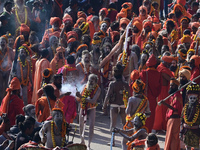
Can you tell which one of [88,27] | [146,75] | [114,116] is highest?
[88,27]

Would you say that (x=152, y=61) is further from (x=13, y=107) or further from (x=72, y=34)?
(x=72, y=34)

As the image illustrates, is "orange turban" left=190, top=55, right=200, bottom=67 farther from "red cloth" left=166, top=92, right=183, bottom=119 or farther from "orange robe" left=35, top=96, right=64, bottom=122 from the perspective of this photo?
"orange robe" left=35, top=96, right=64, bottom=122

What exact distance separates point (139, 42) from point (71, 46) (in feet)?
6.81

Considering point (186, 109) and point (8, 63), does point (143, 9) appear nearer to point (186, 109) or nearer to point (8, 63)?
point (8, 63)

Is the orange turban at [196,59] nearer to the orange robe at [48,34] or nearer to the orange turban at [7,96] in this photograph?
the orange turban at [7,96]

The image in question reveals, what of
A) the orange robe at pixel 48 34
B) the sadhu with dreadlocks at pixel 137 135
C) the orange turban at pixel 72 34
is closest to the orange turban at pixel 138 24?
the orange turban at pixel 72 34

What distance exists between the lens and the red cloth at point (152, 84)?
1399 centimetres

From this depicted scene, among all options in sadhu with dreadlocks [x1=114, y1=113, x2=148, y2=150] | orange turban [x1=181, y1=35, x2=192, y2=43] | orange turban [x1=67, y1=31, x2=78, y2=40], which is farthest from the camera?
orange turban [x1=67, y1=31, x2=78, y2=40]

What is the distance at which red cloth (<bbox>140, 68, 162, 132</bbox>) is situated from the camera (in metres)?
14.0

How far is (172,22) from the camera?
58.8ft

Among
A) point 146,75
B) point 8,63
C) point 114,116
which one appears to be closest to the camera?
point 114,116

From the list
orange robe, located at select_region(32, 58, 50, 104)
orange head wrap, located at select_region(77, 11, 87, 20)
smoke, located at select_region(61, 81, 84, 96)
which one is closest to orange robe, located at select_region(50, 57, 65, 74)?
→ orange robe, located at select_region(32, 58, 50, 104)

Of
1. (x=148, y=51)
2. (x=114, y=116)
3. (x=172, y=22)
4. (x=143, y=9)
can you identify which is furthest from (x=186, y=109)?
(x=143, y=9)

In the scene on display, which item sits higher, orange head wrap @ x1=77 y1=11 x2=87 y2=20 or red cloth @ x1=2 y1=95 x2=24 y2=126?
orange head wrap @ x1=77 y1=11 x2=87 y2=20
